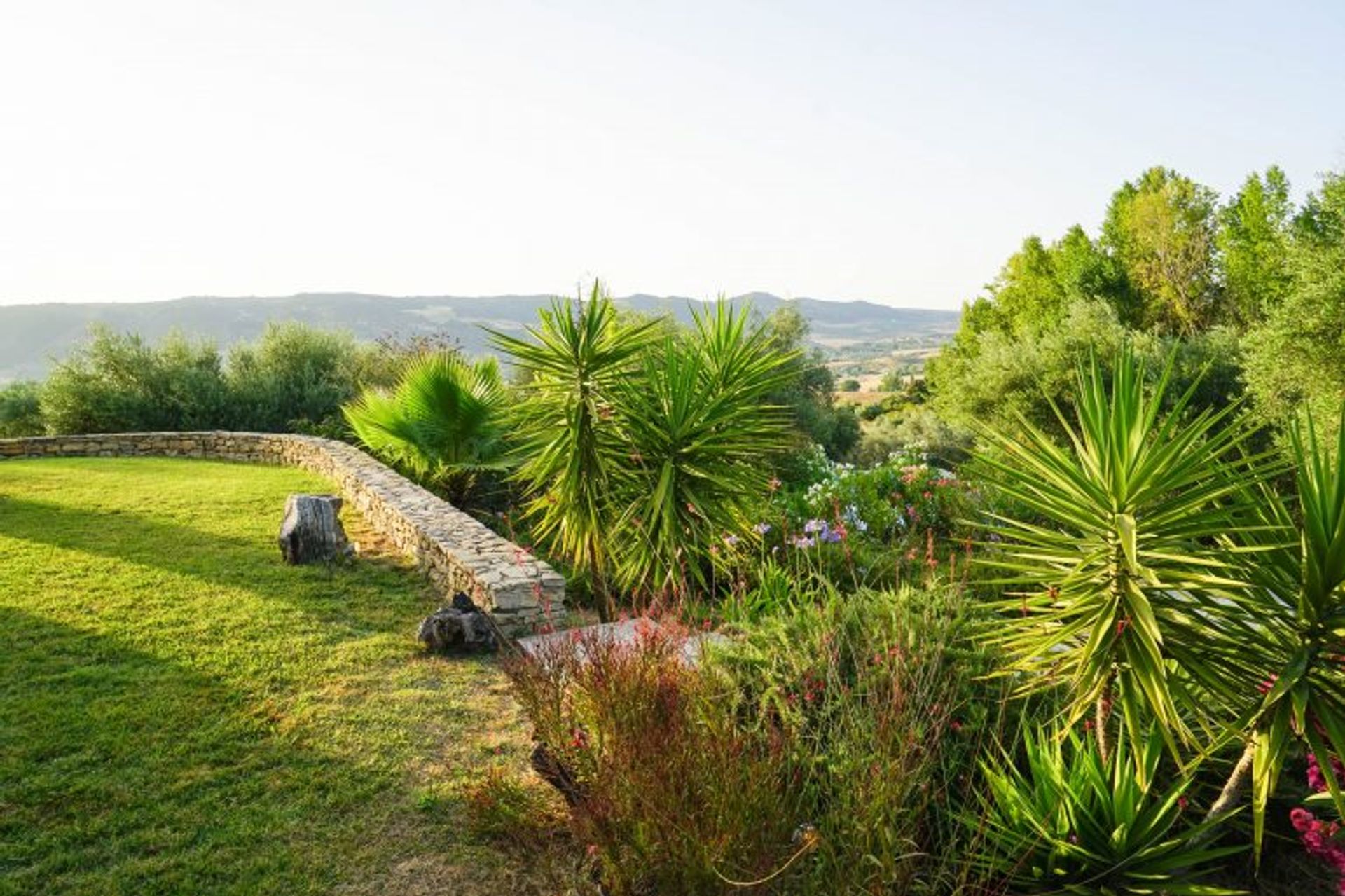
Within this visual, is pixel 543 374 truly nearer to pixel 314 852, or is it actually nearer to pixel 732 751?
pixel 314 852

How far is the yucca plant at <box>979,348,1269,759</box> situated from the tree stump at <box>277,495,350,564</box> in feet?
22.1

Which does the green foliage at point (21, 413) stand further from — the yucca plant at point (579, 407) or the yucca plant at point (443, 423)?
the yucca plant at point (579, 407)

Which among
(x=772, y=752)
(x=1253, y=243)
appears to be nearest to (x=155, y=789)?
(x=772, y=752)

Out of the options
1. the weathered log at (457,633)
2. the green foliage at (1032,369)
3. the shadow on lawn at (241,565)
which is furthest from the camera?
the green foliage at (1032,369)

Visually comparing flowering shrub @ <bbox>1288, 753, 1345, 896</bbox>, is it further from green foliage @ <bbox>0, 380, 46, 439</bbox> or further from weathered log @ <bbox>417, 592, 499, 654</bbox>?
green foliage @ <bbox>0, 380, 46, 439</bbox>

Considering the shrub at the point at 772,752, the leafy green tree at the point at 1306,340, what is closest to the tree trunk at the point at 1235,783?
the shrub at the point at 772,752

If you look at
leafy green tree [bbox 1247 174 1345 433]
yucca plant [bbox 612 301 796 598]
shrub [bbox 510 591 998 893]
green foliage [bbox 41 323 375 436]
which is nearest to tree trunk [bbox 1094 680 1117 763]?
shrub [bbox 510 591 998 893]

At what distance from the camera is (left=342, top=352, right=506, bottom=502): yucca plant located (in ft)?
31.0

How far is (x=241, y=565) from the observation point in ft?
24.4

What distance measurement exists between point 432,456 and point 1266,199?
→ 31.6 metres

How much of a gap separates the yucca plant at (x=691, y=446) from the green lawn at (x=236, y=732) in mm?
1517

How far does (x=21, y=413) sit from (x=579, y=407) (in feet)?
68.2

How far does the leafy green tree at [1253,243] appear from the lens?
83.7 feet

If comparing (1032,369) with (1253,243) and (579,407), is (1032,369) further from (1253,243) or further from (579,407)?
(579,407)
